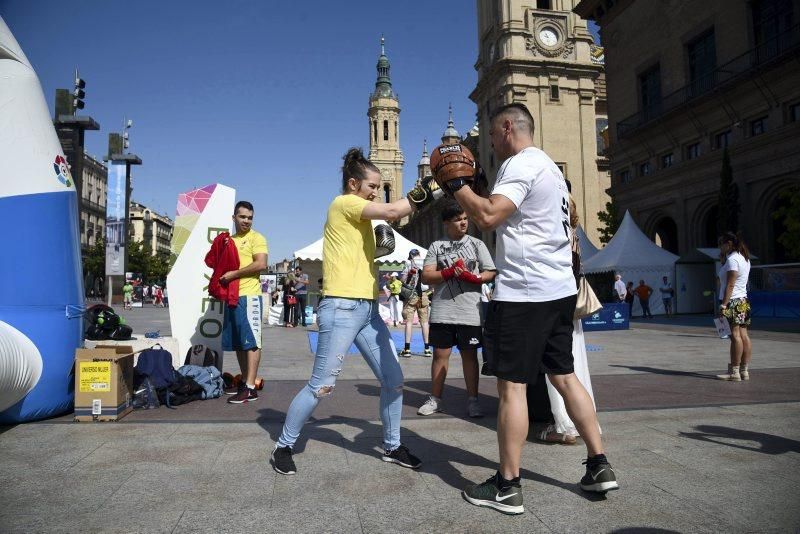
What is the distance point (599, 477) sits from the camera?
9.36ft

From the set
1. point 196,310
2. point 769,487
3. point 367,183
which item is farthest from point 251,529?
point 196,310

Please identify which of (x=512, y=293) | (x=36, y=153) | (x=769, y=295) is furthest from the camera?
(x=769, y=295)

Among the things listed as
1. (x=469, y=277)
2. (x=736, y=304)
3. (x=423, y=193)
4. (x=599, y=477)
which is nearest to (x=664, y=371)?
(x=736, y=304)

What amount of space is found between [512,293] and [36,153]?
4.24 meters

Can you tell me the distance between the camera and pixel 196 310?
7.26 meters

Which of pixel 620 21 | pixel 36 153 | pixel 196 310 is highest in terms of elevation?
pixel 620 21

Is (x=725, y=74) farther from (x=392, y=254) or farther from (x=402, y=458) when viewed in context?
(x=402, y=458)

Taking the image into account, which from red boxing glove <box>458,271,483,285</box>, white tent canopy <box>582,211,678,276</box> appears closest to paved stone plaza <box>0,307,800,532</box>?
red boxing glove <box>458,271,483,285</box>

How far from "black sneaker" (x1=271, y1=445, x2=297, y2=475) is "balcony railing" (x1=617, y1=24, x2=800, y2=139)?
2764cm

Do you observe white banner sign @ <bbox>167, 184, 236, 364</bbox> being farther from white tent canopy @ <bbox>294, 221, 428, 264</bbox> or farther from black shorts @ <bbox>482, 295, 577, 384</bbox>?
white tent canopy @ <bbox>294, 221, 428, 264</bbox>

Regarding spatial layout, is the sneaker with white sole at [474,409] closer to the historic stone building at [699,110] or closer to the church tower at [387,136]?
the historic stone building at [699,110]

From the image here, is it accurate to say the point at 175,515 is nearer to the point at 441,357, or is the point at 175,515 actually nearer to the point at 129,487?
the point at 129,487

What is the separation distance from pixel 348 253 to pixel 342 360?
27.1 inches

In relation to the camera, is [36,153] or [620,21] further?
[620,21]
